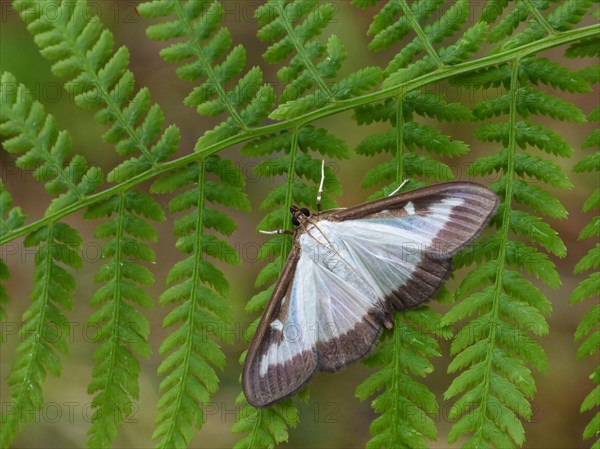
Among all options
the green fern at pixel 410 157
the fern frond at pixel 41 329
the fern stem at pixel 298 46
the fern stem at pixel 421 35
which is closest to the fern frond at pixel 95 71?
the fern frond at pixel 41 329

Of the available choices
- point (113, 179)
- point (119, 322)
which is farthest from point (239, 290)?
point (113, 179)

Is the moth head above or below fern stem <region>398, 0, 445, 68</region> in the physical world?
below

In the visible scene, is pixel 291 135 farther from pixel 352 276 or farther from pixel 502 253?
pixel 502 253

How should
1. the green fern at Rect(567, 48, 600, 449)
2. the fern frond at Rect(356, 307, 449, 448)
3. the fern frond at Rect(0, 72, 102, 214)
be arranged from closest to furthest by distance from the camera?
the green fern at Rect(567, 48, 600, 449), the fern frond at Rect(356, 307, 449, 448), the fern frond at Rect(0, 72, 102, 214)

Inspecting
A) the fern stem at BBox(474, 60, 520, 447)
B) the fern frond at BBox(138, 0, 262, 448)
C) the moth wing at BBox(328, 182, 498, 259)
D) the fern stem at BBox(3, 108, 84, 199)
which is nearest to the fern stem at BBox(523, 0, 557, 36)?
the fern stem at BBox(474, 60, 520, 447)

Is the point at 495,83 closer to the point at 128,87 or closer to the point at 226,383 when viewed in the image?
the point at 128,87

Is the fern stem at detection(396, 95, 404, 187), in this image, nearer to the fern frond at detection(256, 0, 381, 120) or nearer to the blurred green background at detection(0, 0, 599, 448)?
the fern frond at detection(256, 0, 381, 120)

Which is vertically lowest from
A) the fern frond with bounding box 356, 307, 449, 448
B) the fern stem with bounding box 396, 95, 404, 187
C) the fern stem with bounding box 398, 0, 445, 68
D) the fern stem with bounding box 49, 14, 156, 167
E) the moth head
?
the fern frond with bounding box 356, 307, 449, 448

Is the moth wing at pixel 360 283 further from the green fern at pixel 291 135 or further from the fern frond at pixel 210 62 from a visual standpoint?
the fern frond at pixel 210 62
